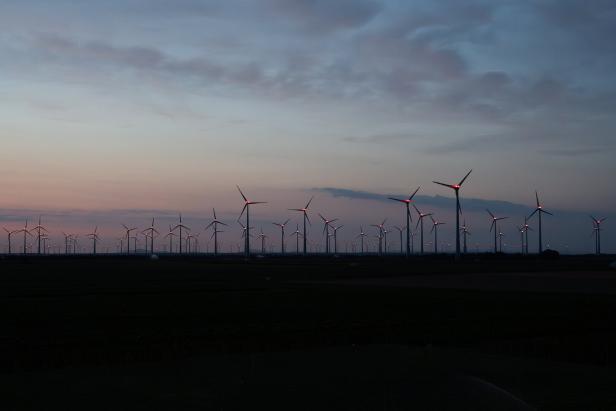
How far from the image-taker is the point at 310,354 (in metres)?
24.8

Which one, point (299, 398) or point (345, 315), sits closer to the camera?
point (299, 398)

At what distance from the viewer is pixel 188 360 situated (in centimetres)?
A: 2352

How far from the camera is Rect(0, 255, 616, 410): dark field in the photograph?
1756 cm

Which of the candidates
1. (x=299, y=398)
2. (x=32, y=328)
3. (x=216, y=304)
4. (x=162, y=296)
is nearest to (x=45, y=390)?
(x=299, y=398)

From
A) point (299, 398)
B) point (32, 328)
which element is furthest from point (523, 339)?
point (32, 328)

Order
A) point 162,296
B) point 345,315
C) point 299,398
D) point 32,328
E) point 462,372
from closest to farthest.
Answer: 1. point 299,398
2. point 462,372
3. point 32,328
4. point 345,315
5. point 162,296

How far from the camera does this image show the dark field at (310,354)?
1756 centimetres

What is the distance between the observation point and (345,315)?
3956cm

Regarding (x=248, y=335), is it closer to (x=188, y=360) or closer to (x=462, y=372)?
(x=188, y=360)

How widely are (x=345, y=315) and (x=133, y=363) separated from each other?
59.5ft

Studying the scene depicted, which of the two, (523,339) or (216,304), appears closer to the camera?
(523,339)

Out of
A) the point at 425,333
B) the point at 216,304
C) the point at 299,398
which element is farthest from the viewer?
the point at 216,304

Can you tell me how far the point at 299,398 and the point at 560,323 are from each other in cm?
2192

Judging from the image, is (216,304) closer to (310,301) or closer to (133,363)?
(310,301)
